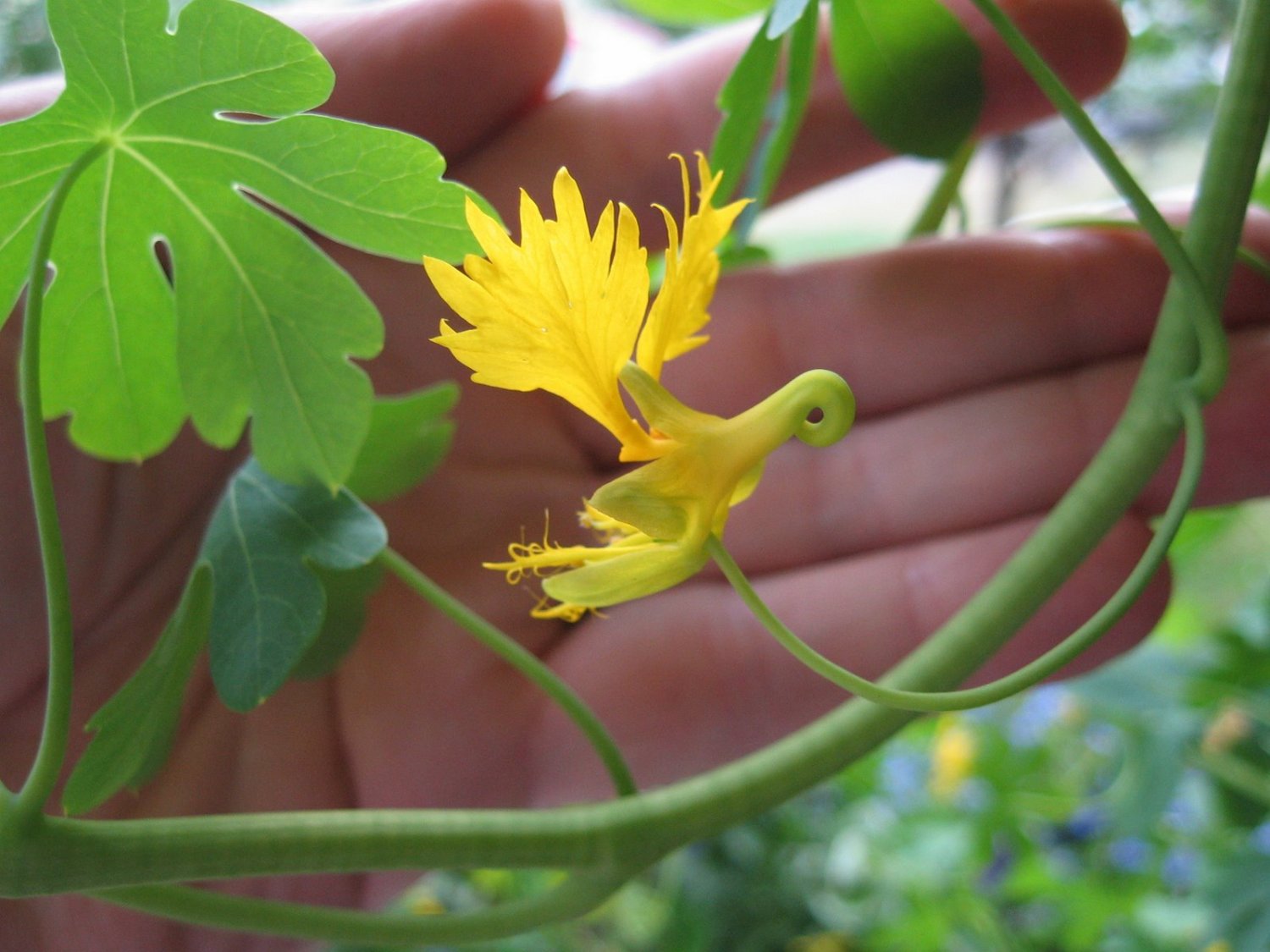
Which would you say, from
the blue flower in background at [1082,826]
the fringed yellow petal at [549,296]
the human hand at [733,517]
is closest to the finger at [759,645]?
the human hand at [733,517]

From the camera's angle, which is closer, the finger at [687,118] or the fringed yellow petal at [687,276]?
the fringed yellow petal at [687,276]

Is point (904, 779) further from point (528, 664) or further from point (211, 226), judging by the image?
point (211, 226)

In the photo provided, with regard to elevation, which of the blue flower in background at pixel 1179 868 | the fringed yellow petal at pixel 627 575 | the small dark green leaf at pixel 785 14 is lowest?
the blue flower in background at pixel 1179 868

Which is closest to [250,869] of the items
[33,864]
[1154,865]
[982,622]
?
[33,864]

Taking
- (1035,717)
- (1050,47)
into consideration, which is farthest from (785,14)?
(1035,717)

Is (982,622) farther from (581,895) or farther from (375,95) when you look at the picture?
(375,95)

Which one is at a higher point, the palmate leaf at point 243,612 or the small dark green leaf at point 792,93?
the small dark green leaf at point 792,93

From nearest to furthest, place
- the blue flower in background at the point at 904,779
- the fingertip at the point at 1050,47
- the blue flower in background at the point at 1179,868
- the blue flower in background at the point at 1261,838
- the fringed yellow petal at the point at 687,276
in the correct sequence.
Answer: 1. the fringed yellow petal at the point at 687,276
2. the fingertip at the point at 1050,47
3. the blue flower in background at the point at 1261,838
4. the blue flower in background at the point at 1179,868
5. the blue flower in background at the point at 904,779

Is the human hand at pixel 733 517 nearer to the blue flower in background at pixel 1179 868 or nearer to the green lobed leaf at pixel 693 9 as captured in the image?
the green lobed leaf at pixel 693 9

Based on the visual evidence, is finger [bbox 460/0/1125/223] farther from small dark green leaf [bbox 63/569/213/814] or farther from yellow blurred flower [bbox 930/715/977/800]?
yellow blurred flower [bbox 930/715/977/800]

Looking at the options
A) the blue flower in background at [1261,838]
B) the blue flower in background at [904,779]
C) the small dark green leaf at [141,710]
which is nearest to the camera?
the small dark green leaf at [141,710]
